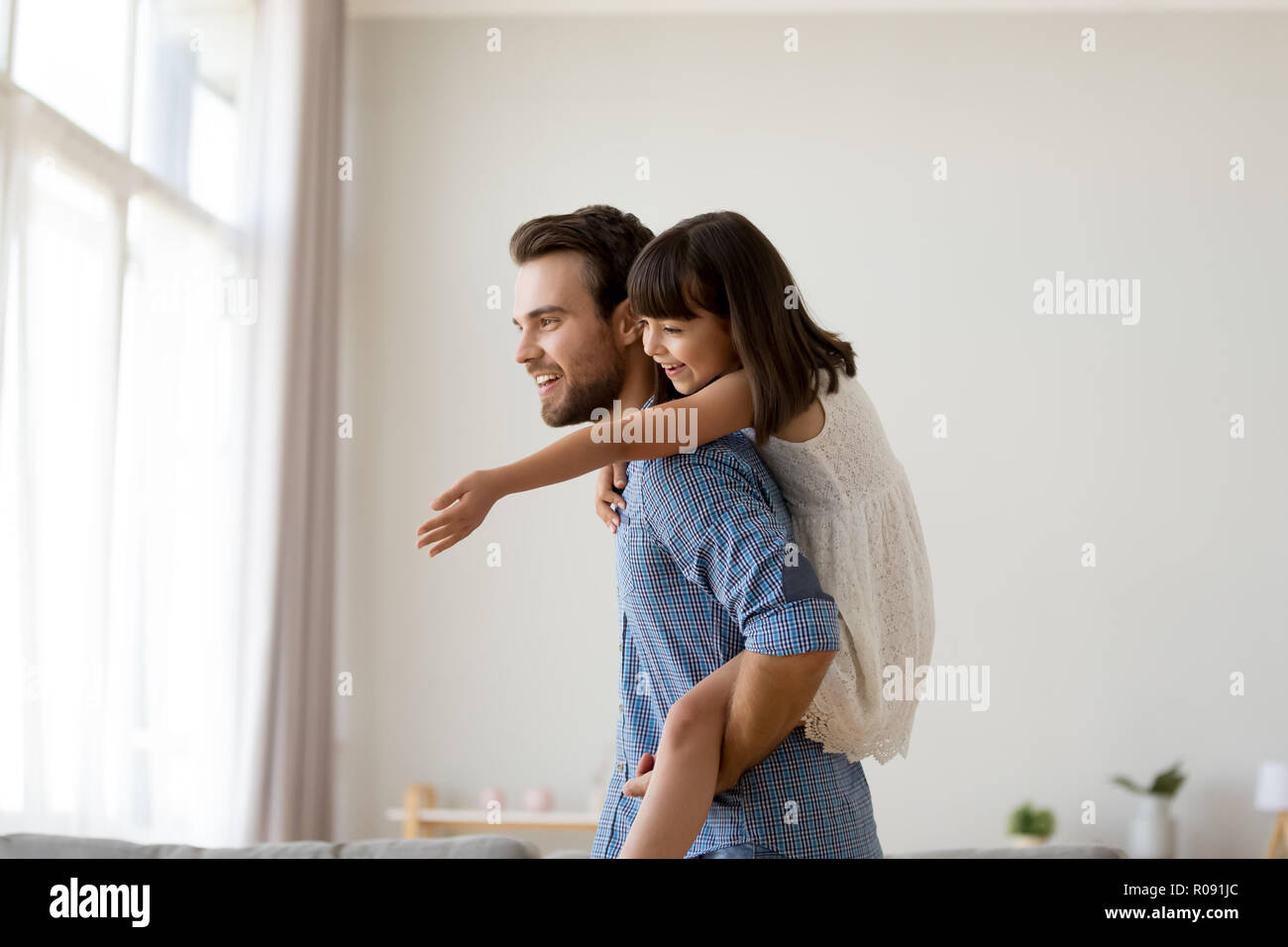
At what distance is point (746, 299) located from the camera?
0.78 meters

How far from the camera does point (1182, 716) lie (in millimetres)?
4250

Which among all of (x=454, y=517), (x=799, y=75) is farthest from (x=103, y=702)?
(x=799, y=75)

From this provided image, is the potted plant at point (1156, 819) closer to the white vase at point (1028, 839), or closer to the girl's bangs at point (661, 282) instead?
the white vase at point (1028, 839)

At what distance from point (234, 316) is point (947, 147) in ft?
9.62

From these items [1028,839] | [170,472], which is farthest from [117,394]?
[1028,839]

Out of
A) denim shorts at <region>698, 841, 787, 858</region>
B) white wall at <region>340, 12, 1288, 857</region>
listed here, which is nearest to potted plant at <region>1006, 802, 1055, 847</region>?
white wall at <region>340, 12, 1288, 857</region>

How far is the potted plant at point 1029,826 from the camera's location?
12.9ft

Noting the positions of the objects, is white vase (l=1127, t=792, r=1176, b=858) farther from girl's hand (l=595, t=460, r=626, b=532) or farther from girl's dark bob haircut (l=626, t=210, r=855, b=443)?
girl's dark bob haircut (l=626, t=210, r=855, b=443)

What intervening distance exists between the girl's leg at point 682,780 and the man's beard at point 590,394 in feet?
0.96

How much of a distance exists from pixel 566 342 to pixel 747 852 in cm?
42

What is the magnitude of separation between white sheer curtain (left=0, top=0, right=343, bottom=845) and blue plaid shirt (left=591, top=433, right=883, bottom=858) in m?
2.32

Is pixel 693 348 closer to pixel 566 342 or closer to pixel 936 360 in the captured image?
pixel 566 342
